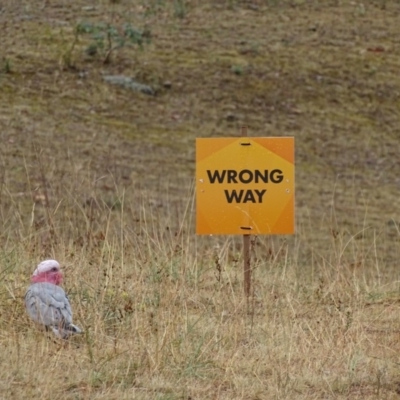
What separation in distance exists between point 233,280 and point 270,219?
1.93ft

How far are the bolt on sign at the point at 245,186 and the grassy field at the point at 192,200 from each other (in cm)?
35

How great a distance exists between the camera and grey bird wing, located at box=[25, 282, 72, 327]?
5.29m

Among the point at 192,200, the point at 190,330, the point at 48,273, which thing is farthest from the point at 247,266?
the point at 192,200

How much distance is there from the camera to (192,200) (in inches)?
376

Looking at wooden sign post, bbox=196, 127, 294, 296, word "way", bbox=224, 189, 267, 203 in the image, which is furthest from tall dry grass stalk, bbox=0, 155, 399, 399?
word "way", bbox=224, 189, 267, 203

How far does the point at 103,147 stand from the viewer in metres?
13.3

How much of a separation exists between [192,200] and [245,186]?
10.3 ft

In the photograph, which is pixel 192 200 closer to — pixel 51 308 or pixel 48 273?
pixel 48 273

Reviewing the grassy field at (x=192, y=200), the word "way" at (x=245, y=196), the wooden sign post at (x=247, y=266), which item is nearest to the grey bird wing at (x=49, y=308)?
the grassy field at (x=192, y=200)

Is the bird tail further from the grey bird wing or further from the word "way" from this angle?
the word "way"

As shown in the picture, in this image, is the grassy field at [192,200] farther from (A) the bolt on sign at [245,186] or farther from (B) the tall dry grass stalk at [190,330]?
(A) the bolt on sign at [245,186]

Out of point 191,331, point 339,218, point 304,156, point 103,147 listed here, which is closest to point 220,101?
point 304,156

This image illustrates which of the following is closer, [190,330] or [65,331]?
[65,331]

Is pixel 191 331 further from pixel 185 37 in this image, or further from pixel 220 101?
pixel 185 37
